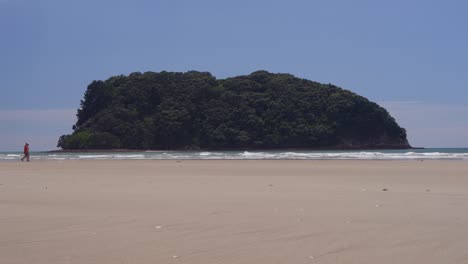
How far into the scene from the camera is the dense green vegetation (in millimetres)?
77250

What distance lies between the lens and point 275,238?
5523 mm

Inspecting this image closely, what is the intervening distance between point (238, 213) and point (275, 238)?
1818mm

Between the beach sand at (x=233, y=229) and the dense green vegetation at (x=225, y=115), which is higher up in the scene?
the dense green vegetation at (x=225, y=115)

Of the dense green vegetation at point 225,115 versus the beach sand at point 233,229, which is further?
the dense green vegetation at point 225,115

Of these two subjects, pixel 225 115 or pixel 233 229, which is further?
pixel 225 115

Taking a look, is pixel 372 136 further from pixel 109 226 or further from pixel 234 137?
pixel 109 226

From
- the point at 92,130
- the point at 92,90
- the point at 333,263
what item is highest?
the point at 92,90

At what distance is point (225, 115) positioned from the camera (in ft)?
261

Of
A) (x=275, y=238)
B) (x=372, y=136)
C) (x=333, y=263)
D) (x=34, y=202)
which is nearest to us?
(x=333, y=263)

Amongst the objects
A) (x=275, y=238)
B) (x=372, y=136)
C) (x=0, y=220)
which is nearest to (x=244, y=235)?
(x=275, y=238)

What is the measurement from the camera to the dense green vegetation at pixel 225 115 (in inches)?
3041

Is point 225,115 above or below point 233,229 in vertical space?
above

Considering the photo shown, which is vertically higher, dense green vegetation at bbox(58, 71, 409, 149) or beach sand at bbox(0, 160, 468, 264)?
dense green vegetation at bbox(58, 71, 409, 149)

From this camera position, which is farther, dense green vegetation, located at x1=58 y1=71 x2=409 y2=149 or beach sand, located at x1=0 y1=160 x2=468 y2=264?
dense green vegetation, located at x1=58 y1=71 x2=409 y2=149
